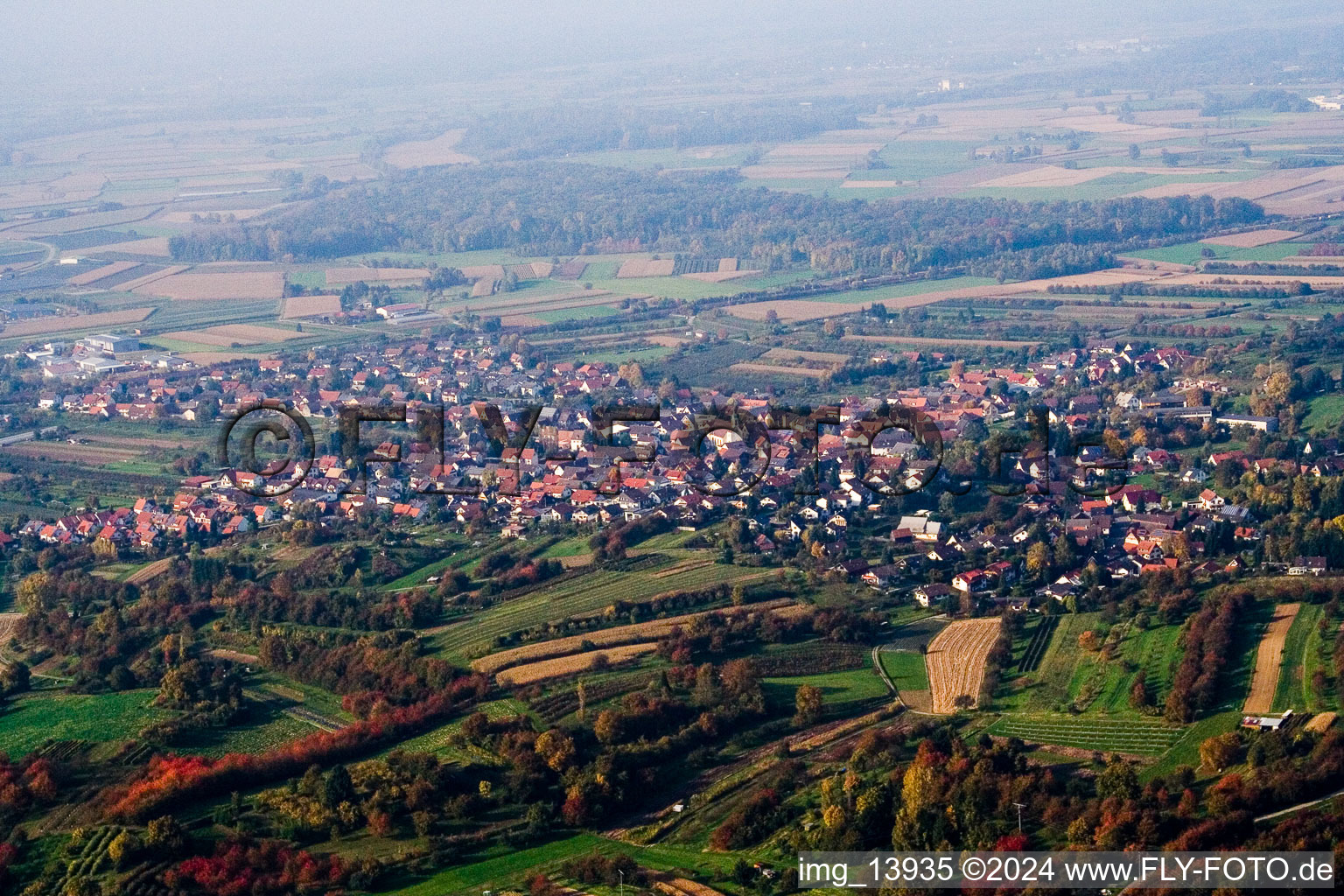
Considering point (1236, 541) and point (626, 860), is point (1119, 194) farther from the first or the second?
point (626, 860)

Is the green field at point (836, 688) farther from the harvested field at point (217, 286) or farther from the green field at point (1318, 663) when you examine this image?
the harvested field at point (217, 286)

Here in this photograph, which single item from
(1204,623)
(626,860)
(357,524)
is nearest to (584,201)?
(357,524)

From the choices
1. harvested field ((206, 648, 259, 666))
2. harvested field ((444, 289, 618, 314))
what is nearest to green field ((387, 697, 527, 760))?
harvested field ((206, 648, 259, 666))

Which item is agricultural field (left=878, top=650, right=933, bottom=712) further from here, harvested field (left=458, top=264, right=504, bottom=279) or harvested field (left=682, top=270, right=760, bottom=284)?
harvested field (left=458, top=264, right=504, bottom=279)

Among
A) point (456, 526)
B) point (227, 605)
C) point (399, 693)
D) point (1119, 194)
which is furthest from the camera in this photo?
point (1119, 194)

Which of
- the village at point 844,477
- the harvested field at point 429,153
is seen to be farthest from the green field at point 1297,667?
the harvested field at point 429,153

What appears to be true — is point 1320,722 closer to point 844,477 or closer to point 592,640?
point 592,640
